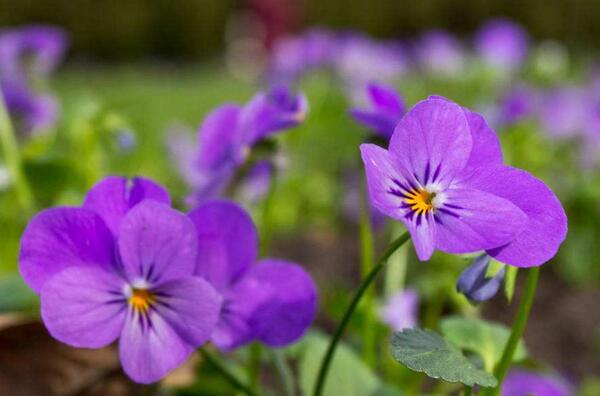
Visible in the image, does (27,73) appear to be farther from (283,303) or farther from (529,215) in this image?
(529,215)

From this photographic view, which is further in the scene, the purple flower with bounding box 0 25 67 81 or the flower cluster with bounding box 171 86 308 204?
the purple flower with bounding box 0 25 67 81

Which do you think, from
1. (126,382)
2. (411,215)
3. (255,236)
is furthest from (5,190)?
(411,215)

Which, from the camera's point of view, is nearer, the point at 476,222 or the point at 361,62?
the point at 476,222

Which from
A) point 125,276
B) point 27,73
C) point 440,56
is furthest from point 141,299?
point 440,56

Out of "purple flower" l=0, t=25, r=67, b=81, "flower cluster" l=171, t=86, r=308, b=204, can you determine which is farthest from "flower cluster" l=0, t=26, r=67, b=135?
"flower cluster" l=171, t=86, r=308, b=204

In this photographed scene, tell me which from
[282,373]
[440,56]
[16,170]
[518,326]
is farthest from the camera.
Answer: [440,56]

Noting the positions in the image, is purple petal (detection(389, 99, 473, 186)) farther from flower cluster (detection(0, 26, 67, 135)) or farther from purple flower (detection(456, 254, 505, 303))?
flower cluster (detection(0, 26, 67, 135))

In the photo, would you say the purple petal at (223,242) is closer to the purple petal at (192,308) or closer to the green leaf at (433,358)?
the purple petal at (192,308)

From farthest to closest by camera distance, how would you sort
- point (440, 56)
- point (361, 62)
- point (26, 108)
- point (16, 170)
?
point (440, 56) → point (361, 62) → point (26, 108) → point (16, 170)
